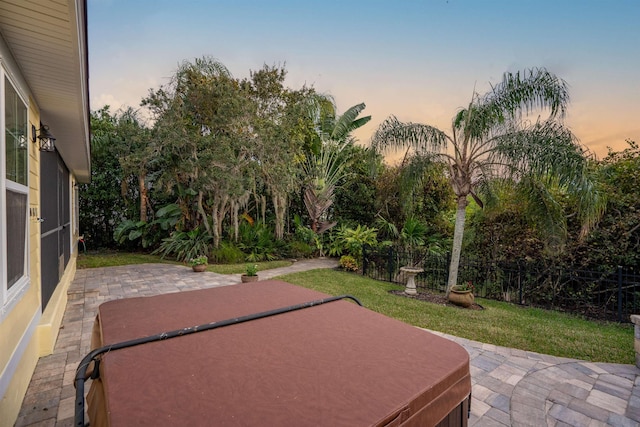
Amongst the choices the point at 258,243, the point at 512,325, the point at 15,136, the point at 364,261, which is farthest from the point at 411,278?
the point at 15,136

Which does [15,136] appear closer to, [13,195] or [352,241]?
[13,195]

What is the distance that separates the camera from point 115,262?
9617 millimetres

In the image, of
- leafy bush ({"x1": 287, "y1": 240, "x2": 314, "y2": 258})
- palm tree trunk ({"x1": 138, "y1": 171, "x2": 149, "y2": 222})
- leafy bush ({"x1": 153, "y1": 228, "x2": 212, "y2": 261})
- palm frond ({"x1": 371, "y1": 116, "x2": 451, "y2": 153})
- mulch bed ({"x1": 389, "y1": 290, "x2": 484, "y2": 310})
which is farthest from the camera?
palm tree trunk ({"x1": 138, "y1": 171, "x2": 149, "y2": 222})

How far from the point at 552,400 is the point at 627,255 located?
499 cm

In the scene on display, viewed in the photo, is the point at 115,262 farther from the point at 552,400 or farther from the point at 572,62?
the point at 572,62

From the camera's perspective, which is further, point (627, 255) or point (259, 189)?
point (259, 189)

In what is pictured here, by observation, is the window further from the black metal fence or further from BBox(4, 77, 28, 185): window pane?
the black metal fence

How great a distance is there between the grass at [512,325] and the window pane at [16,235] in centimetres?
487

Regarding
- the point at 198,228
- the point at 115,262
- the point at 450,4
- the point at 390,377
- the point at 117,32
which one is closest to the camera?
the point at 390,377

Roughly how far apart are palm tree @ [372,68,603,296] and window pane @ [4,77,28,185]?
579 centimetres

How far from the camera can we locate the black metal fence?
5852mm

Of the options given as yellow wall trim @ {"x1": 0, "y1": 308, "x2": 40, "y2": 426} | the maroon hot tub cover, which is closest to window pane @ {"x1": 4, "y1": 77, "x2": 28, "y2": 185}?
yellow wall trim @ {"x1": 0, "y1": 308, "x2": 40, "y2": 426}

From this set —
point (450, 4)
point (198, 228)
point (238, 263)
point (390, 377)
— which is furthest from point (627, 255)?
point (198, 228)

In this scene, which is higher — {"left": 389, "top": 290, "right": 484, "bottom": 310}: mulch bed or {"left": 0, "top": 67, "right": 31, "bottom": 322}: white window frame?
{"left": 0, "top": 67, "right": 31, "bottom": 322}: white window frame
